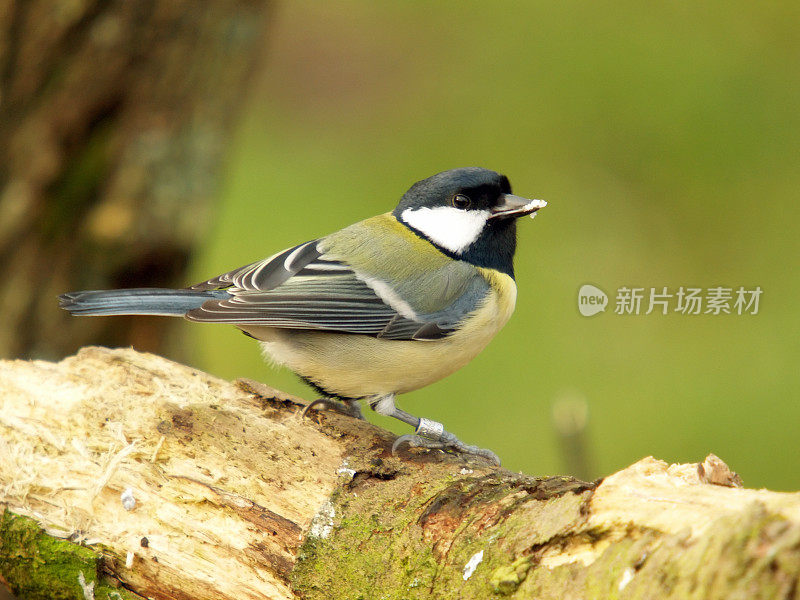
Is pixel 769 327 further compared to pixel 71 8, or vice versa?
pixel 769 327

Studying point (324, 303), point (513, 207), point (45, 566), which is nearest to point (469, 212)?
point (513, 207)

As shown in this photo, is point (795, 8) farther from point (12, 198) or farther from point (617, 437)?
point (12, 198)

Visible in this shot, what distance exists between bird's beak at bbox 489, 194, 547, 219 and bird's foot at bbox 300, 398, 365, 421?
0.97 meters

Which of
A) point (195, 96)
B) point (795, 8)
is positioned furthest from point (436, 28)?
point (195, 96)

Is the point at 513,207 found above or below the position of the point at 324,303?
above

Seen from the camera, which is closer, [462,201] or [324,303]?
[324,303]

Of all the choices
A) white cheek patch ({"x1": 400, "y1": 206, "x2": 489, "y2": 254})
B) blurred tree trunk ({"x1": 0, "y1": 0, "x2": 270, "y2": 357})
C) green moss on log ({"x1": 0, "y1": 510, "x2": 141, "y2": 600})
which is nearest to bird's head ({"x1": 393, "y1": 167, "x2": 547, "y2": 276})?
white cheek patch ({"x1": 400, "y1": 206, "x2": 489, "y2": 254})

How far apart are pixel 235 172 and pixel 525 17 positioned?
4.11 metres

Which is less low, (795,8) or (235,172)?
(795,8)

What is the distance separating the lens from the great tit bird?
3.26 m

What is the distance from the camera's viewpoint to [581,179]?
809 centimetres

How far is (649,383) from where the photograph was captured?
632 centimetres

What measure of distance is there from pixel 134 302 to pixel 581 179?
5.70 metres

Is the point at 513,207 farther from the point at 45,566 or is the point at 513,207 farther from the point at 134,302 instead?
the point at 45,566
